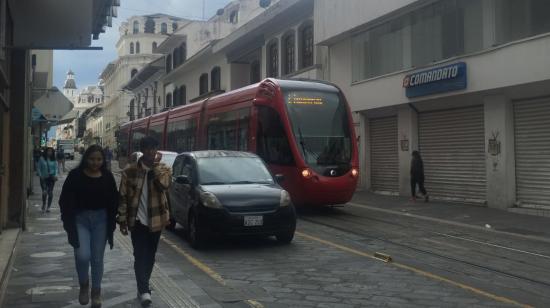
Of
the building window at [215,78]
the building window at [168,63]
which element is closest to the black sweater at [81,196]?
the building window at [215,78]

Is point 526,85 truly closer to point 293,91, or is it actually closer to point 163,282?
point 293,91

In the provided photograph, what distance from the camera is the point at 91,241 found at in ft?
19.4

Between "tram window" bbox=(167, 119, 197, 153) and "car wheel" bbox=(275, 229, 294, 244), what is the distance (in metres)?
11.7

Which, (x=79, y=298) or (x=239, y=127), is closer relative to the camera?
(x=79, y=298)

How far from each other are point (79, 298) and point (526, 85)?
1277 centimetres

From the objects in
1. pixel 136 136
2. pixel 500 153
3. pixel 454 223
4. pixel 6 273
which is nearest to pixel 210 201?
pixel 6 273

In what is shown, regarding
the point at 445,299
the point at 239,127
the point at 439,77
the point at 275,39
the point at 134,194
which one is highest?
the point at 275,39

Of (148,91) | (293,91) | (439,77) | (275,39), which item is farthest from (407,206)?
(148,91)

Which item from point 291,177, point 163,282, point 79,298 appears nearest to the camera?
point 79,298

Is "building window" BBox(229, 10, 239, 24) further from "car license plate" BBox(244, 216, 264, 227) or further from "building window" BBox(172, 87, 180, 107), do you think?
"car license plate" BBox(244, 216, 264, 227)

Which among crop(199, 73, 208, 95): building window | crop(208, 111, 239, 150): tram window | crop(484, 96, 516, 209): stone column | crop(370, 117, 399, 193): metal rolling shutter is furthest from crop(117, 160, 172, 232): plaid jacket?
crop(199, 73, 208, 95): building window

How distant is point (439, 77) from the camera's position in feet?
58.2

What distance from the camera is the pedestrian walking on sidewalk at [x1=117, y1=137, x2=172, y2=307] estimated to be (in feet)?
19.8

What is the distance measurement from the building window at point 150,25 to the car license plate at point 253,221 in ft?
296
